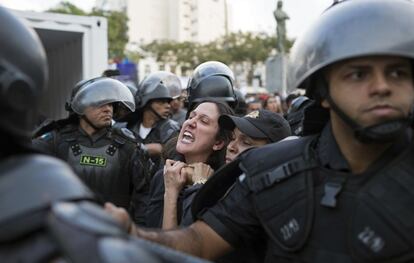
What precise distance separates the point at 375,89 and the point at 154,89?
498 centimetres

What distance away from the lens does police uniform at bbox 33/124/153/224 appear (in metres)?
4.77

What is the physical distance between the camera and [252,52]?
144ft

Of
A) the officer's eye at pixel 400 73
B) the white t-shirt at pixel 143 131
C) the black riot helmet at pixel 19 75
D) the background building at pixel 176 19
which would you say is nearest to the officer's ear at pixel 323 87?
the officer's eye at pixel 400 73

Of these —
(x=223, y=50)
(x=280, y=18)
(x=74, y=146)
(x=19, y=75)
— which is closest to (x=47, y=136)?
(x=74, y=146)

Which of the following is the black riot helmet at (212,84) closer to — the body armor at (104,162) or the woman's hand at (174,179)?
the body armor at (104,162)

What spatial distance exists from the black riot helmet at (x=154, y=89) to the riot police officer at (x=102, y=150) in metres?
1.57

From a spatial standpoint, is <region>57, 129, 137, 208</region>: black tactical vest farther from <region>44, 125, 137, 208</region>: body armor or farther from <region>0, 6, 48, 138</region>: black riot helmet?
<region>0, 6, 48, 138</region>: black riot helmet

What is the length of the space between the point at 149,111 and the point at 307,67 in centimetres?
452

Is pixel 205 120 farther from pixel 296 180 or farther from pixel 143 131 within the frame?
pixel 143 131

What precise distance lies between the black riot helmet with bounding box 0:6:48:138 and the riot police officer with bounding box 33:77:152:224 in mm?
3332

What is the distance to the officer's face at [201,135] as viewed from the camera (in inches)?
139

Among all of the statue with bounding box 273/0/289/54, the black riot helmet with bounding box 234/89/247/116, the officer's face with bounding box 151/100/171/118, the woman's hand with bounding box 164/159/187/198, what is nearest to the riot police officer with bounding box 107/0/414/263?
the woman's hand with bounding box 164/159/187/198

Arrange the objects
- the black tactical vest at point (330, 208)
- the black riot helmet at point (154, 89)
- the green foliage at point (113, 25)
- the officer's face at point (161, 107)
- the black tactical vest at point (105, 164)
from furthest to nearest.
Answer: the green foliage at point (113, 25), the black riot helmet at point (154, 89), the officer's face at point (161, 107), the black tactical vest at point (105, 164), the black tactical vest at point (330, 208)

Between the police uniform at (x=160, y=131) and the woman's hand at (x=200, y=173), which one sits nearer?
the woman's hand at (x=200, y=173)
